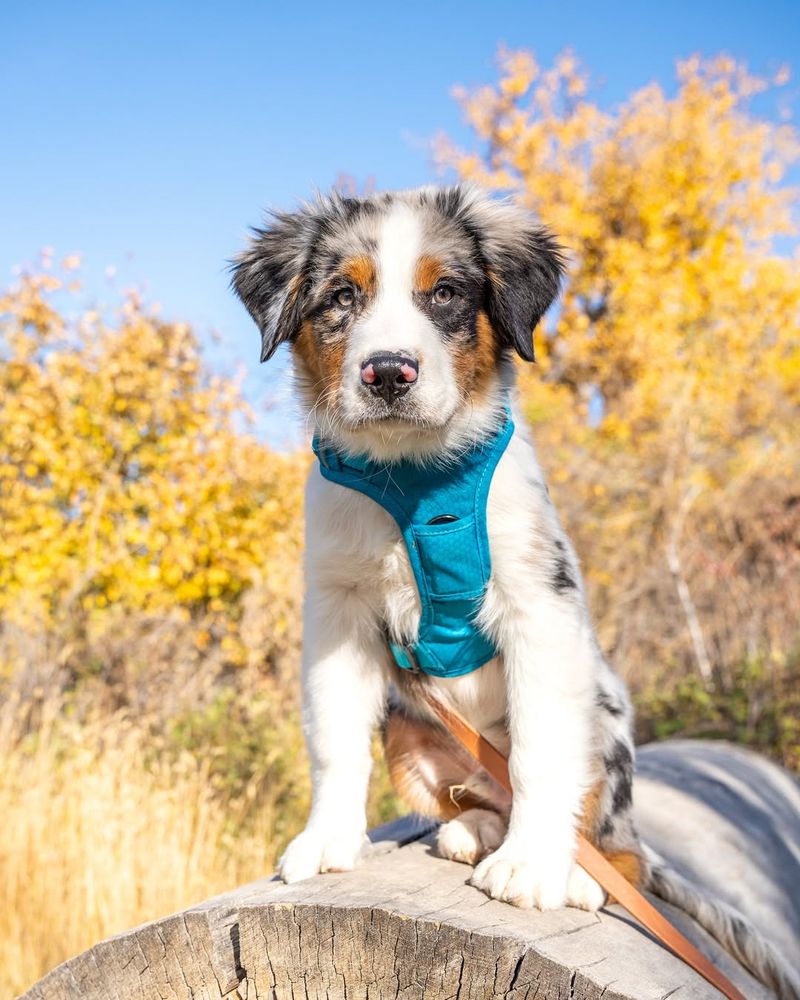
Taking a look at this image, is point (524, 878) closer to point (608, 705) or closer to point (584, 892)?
point (584, 892)

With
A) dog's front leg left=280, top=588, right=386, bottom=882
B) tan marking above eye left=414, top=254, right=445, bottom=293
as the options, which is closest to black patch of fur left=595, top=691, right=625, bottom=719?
dog's front leg left=280, top=588, right=386, bottom=882

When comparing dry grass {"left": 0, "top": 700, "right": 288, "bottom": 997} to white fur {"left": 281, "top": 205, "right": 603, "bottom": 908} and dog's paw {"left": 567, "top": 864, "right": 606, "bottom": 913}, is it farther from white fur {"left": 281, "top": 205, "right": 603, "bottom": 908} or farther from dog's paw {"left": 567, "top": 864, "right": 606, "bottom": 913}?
dog's paw {"left": 567, "top": 864, "right": 606, "bottom": 913}

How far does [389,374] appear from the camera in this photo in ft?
9.86

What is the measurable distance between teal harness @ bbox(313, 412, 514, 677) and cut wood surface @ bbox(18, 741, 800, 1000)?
26.1 inches

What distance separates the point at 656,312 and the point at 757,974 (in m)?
15.9

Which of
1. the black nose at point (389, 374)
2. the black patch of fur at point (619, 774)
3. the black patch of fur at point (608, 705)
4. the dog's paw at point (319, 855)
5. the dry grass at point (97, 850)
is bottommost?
the dry grass at point (97, 850)

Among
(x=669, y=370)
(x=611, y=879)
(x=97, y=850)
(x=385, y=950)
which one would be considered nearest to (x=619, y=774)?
(x=611, y=879)

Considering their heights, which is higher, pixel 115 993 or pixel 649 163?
pixel 649 163

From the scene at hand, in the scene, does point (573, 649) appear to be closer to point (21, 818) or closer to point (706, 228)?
point (21, 818)

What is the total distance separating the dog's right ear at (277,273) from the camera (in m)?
3.54

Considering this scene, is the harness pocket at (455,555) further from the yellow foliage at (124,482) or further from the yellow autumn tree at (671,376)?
the yellow foliage at (124,482)

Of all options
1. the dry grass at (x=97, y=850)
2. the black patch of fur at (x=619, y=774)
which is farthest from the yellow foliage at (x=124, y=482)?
the black patch of fur at (x=619, y=774)

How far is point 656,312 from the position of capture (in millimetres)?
17906

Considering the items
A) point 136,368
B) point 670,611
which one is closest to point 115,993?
point 136,368
